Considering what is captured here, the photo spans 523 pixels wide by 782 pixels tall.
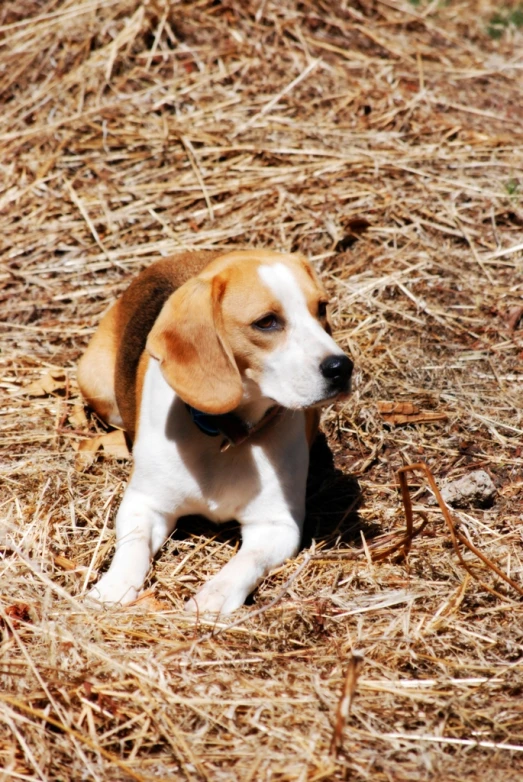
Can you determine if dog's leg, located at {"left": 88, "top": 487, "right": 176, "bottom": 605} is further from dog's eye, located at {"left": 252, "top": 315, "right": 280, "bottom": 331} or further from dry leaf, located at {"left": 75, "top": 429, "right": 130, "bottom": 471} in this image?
dog's eye, located at {"left": 252, "top": 315, "right": 280, "bottom": 331}

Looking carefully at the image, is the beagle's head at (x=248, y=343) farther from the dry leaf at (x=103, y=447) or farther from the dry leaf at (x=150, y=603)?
the dry leaf at (x=103, y=447)

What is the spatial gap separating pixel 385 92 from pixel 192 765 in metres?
5.86

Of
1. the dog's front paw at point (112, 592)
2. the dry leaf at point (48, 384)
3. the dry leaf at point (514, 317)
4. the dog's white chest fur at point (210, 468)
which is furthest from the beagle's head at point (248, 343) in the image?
the dry leaf at point (514, 317)

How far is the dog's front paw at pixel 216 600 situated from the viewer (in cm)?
342

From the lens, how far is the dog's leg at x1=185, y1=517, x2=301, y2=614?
11.3ft

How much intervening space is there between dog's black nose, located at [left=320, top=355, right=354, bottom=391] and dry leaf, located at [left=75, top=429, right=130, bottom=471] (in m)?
1.58

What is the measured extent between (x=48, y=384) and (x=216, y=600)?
215 cm

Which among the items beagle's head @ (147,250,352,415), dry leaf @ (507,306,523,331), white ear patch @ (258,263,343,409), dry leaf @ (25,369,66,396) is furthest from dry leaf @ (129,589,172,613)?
dry leaf @ (507,306,523,331)

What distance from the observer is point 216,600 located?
3436 millimetres

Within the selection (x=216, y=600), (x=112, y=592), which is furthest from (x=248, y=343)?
(x=112, y=592)

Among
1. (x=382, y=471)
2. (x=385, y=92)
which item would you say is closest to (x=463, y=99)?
(x=385, y=92)

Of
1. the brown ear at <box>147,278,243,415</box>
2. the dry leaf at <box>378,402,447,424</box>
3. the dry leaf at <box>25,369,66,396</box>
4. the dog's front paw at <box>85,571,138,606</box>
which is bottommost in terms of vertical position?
the dry leaf at <box>378,402,447,424</box>

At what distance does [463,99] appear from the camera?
7.45m

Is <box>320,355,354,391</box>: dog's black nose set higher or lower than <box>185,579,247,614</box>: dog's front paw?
higher
